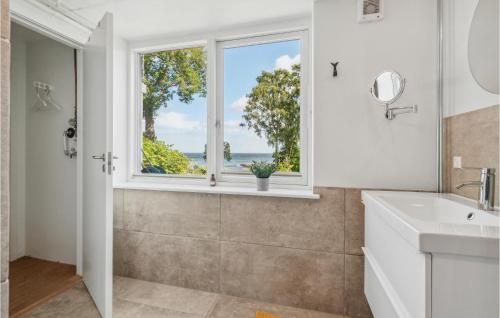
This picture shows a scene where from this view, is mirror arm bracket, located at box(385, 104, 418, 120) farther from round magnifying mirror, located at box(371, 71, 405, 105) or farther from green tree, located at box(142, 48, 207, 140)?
green tree, located at box(142, 48, 207, 140)

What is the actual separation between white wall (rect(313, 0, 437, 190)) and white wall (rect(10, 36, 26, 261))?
2.74 metres

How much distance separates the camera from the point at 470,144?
4.19 ft

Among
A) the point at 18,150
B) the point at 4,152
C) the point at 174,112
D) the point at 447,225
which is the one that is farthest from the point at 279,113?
the point at 18,150

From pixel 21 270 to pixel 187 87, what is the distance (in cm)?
217

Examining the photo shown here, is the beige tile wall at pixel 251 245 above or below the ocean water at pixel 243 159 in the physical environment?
below

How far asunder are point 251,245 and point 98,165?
1231 mm

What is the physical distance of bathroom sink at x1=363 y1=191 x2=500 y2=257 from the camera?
0.70 meters

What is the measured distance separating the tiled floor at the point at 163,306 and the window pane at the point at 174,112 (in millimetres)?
1004

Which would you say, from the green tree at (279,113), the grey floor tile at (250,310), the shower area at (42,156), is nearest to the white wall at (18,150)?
the shower area at (42,156)

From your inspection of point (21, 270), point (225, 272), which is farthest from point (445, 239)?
point (21, 270)

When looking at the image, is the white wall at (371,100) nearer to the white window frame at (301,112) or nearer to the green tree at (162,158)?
the white window frame at (301,112)

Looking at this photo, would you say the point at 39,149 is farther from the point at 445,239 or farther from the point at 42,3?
the point at 445,239

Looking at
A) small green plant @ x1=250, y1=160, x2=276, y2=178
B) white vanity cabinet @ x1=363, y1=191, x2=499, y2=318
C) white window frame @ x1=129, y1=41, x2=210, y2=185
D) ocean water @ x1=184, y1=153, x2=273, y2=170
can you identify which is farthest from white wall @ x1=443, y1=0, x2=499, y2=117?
white window frame @ x1=129, y1=41, x2=210, y2=185

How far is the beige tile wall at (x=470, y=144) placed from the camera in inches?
43.7
